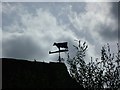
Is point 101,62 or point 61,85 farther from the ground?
point 101,62

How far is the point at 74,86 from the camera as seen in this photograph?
84.4ft

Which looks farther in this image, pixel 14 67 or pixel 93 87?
pixel 14 67

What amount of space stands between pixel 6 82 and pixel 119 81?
726 centimetres

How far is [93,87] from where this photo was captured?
22.3m

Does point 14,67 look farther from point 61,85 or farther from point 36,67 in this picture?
point 61,85

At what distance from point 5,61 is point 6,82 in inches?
75.5

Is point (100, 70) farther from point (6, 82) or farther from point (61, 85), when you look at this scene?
point (6, 82)

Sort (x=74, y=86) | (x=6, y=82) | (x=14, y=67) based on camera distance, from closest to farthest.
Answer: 1. (x=6, y=82)
2. (x=14, y=67)
3. (x=74, y=86)

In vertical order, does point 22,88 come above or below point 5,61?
below

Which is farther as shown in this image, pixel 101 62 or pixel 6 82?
pixel 101 62

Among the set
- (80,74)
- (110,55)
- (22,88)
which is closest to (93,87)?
(80,74)

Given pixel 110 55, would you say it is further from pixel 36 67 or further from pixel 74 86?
pixel 36 67

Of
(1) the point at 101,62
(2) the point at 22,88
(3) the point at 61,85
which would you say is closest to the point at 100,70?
(1) the point at 101,62

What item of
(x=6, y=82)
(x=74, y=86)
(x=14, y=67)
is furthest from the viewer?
(x=74, y=86)
